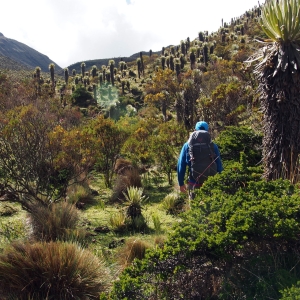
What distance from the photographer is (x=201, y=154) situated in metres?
4.94

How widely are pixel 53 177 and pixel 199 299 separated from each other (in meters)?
5.78

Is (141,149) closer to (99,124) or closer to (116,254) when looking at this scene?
(99,124)

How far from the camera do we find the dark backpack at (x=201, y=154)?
493cm

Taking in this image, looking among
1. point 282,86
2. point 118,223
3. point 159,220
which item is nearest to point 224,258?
point 282,86

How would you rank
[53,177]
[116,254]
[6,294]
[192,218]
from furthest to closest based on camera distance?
[53,177] → [116,254] → [6,294] → [192,218]

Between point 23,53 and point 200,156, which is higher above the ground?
point 23,53

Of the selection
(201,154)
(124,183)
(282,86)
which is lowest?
(124,183)

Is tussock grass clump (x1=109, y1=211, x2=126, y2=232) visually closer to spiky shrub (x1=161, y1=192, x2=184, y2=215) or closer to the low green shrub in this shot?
spiky shrub (x1=161, y1=192, x2=184, y2=215)

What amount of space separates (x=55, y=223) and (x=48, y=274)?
1980 mm

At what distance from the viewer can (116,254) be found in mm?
4973

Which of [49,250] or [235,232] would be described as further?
[49,250]

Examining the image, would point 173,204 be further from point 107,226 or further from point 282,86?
point 282,86

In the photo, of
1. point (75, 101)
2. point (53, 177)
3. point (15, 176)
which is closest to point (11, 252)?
point (15, 176)

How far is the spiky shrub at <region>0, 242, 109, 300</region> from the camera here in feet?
11.4
